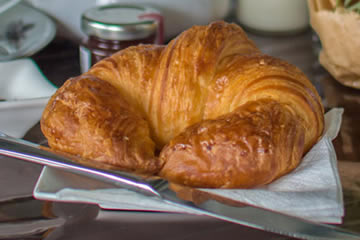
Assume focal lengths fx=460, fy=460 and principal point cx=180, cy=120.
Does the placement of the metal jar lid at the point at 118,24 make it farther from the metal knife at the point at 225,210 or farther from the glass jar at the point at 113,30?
the metal knife at the point at 225,210

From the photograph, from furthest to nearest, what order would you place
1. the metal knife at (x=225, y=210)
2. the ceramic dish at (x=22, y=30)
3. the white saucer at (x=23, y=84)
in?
the ceramic dish at (x=22, y=30) < the white saucer at (x=23, y=84) < the metal knife at (x=225, y=210)

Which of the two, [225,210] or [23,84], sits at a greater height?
[225,210]

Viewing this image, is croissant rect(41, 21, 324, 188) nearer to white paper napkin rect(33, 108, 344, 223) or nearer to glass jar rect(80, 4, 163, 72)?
white paper napkin rect(33, 108, 344, 223)

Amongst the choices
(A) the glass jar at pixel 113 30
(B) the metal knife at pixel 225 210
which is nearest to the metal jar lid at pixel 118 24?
(A) the glass jar at pixel 113 30

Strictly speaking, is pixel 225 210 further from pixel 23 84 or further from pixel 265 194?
pixel 23 84

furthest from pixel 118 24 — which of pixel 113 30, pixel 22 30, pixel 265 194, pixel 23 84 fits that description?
pixel 265 194

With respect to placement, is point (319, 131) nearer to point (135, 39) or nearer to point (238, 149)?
point (238, 149)

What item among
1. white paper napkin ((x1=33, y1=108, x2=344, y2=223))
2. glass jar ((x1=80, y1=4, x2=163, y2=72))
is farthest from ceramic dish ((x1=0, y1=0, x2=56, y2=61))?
white paper napkin ((x1=33, y1=108, x2=344, y2=223))
